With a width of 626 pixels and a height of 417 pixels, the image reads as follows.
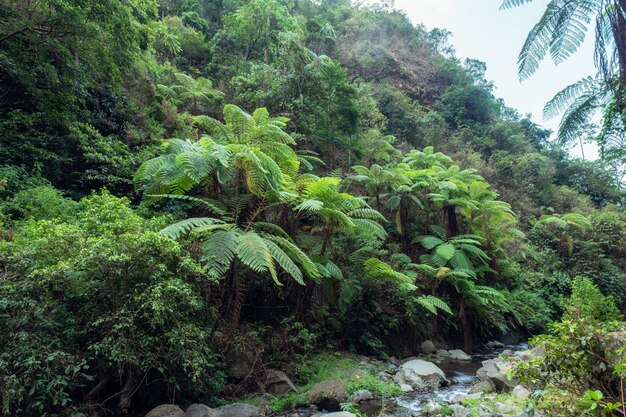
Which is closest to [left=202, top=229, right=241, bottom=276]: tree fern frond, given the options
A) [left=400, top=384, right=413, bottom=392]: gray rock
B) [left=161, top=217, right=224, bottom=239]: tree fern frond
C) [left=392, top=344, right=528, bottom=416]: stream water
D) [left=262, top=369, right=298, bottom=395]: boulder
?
[left=161, top=217, right=224, bottom=239]: tree fern frond

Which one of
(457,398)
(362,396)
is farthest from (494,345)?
(362,396)

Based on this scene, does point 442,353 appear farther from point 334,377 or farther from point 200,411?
point 200,411

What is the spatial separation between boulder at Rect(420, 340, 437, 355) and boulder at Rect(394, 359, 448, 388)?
1.74 meters

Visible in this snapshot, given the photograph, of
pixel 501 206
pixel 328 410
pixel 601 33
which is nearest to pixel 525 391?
pixel 328 410

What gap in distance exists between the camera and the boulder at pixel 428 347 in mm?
8000

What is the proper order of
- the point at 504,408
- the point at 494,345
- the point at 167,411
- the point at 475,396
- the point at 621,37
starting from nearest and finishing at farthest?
the point at 621,37 → the point at 167,411 → the point at 504,408 → the point at 475,396 → the point at 494,345

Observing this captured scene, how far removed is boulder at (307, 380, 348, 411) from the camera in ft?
16.2

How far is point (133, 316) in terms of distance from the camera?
3.67 meters

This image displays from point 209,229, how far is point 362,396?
3295 mm

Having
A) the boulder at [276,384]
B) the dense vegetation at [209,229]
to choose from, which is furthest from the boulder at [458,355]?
the boulder at [276,384]

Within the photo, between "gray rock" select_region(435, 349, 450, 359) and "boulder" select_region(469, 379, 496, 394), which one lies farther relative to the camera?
"gray rock" select_region(435, 349, 450, 359)

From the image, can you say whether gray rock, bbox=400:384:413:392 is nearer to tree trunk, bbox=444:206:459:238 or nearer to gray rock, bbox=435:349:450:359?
gray rock, bbox=435:349:450:359

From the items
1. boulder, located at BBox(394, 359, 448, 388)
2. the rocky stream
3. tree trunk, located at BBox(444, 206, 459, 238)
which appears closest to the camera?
the rocky stream

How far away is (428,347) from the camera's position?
26.4 feet
